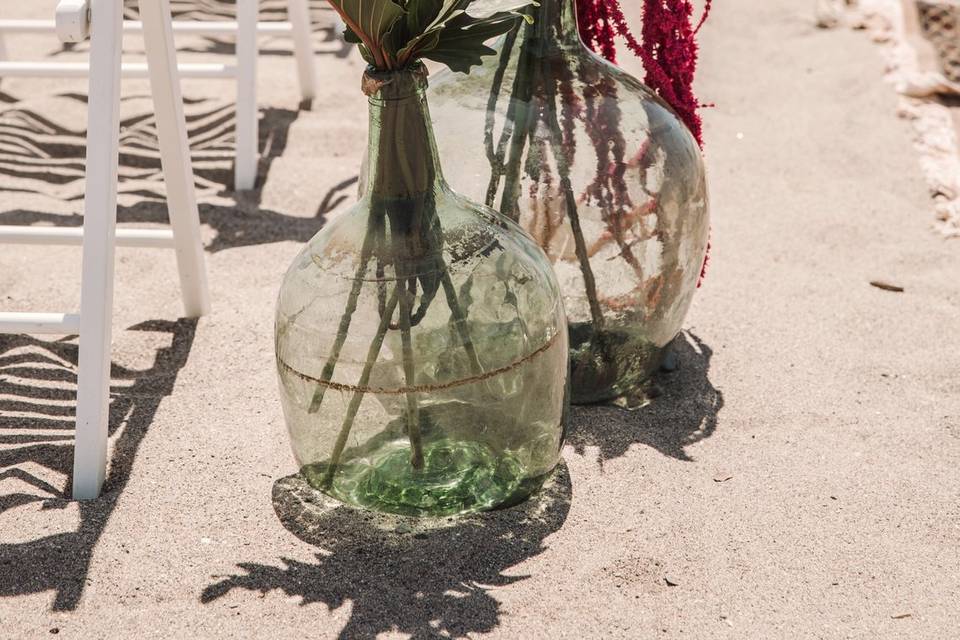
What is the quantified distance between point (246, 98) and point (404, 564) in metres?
1.85

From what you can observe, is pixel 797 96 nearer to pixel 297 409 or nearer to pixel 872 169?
pixel 872 169

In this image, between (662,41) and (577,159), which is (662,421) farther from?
(662,41)

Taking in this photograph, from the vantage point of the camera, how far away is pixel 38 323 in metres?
1.88

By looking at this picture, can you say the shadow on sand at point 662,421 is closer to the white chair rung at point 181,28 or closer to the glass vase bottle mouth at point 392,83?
the glass vase bottle mouth at point 392,83

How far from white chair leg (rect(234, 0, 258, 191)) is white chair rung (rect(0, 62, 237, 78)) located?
0.12 ft

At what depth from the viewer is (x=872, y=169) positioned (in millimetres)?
3230

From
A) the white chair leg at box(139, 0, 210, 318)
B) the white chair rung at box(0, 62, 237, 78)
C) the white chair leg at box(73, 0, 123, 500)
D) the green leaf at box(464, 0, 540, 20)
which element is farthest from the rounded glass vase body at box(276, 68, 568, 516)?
the white chair rung at box(0, 62, 237, 78)

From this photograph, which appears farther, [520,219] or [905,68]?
[905,68]

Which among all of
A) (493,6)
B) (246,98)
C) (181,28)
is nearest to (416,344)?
(493,6)

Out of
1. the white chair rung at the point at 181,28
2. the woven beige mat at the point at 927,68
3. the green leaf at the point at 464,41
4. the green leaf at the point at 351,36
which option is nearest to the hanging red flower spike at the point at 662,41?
the green leaf at the point at 464,41

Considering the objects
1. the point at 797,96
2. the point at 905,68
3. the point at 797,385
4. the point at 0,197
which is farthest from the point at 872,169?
the point at 0,197

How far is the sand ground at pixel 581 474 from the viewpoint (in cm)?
160

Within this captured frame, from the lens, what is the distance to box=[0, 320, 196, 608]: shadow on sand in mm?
1646

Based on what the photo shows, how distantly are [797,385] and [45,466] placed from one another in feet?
4.42
